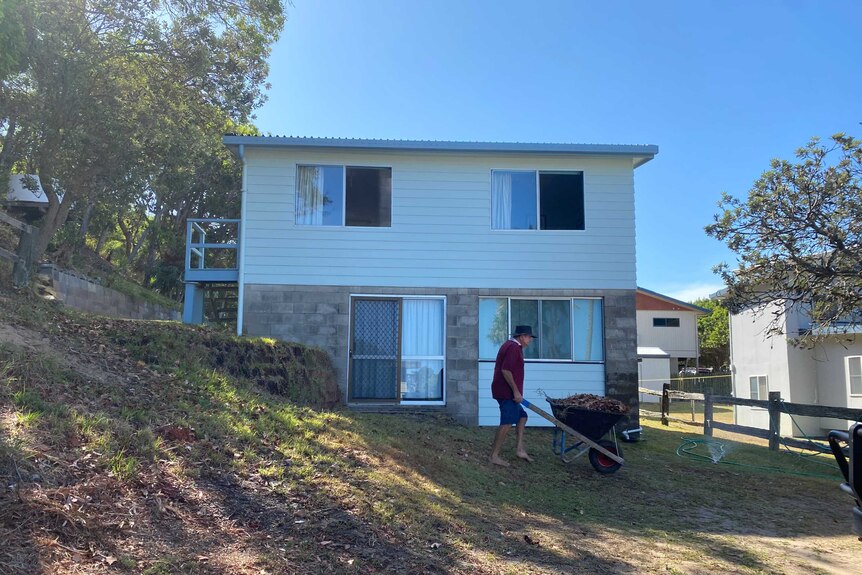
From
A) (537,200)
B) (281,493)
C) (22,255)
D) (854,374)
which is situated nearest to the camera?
(281,493)

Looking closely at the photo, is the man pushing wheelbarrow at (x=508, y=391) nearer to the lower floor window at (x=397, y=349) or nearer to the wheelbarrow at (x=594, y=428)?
the wheelbarrow at (x=594, y=428)

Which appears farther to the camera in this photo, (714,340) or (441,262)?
(714,340)

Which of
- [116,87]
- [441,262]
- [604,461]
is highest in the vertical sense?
[116,87]

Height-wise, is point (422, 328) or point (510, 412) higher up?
point (422, 328)

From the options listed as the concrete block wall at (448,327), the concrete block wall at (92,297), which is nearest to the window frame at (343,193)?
the concrete block wall at (448,327)

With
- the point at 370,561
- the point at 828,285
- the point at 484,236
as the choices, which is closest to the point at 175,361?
the point at 370,561

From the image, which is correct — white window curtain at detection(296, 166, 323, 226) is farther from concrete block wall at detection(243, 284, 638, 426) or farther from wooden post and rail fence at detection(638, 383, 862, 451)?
wooden post and rail fence at detection(638, 383, 862, 451)

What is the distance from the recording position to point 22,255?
10656 millimetres

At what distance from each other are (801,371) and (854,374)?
4.34 feet

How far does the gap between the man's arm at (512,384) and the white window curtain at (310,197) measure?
552 cm

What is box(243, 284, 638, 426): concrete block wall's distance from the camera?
11961 millimetres

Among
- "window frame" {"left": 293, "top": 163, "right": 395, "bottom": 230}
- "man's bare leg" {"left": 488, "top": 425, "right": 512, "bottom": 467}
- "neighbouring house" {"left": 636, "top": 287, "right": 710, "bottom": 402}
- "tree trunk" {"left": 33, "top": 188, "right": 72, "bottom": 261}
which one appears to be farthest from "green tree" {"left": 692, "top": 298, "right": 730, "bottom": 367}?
"tree trunk" {"left": 33, "top": 188, "right": 72, "bottom": 261}

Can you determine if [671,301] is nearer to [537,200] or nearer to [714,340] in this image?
[714,340]

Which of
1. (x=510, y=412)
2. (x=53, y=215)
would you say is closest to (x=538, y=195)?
(x=510, y=412)
